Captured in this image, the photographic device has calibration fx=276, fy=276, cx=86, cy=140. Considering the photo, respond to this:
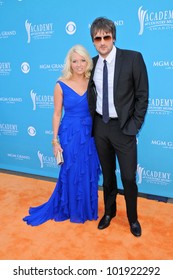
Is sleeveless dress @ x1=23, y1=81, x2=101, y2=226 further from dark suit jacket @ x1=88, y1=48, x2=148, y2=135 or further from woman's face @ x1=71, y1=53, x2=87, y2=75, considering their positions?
dark suit jacket @ x1=88, y1=48, x2=148, y2=135

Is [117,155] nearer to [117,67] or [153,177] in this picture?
[117,67]

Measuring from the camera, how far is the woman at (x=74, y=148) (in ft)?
7.83

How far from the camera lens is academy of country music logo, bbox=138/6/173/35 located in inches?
107

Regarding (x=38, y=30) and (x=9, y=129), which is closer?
(x=38, y=30)

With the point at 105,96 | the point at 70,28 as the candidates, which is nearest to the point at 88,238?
the point at 105,96

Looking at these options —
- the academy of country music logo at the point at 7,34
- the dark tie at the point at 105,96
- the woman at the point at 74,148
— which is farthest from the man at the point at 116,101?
the academy of country music logo at the point at 7,34

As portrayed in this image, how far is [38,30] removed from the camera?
3.36 meters

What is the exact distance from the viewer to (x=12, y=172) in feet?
13.8

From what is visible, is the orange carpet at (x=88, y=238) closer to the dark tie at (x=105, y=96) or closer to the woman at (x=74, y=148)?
the woman at (x=74, y=148)

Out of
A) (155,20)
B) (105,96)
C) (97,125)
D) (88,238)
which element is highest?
(155,20)

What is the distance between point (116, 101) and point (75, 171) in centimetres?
81

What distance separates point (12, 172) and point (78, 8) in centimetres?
248

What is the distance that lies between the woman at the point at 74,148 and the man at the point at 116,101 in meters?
0.12
